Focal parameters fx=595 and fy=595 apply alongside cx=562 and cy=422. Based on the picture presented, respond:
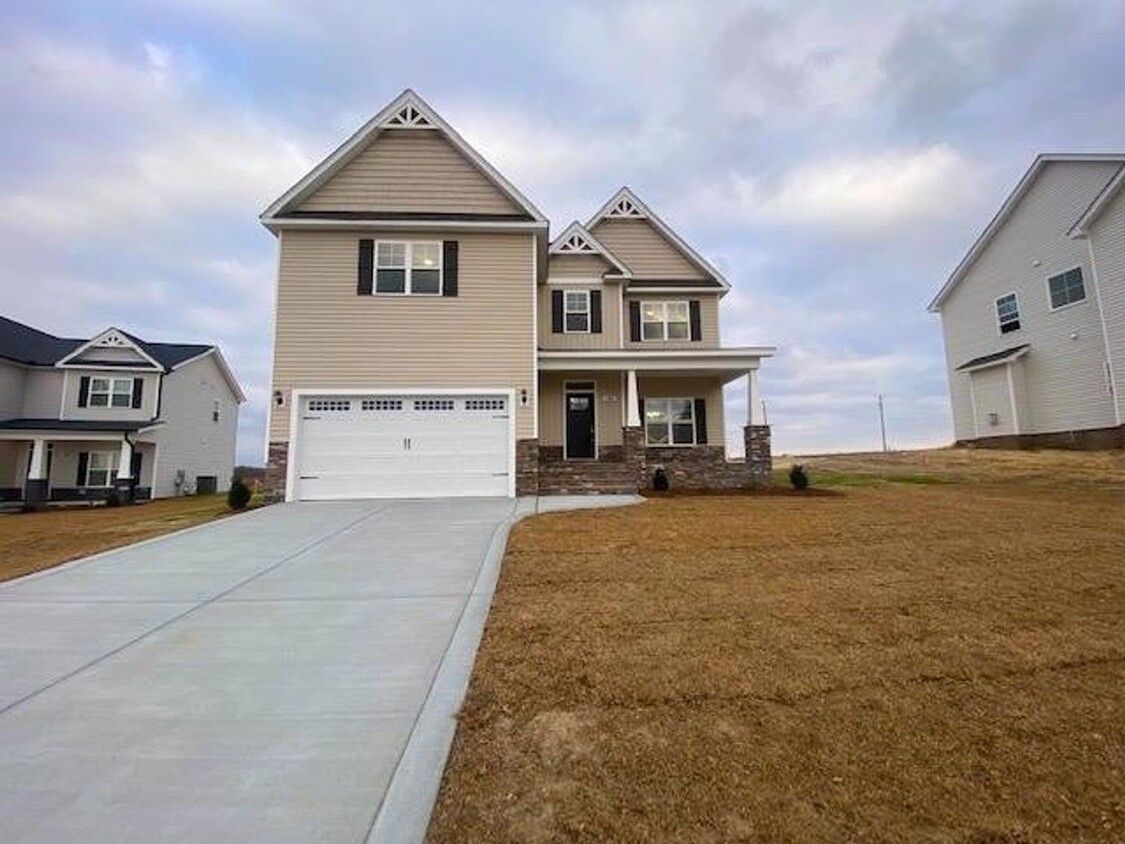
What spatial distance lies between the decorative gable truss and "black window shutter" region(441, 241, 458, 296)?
18307 mm

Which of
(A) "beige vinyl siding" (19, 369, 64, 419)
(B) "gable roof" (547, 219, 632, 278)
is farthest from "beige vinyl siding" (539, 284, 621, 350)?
(A) "beige vinyl siding" (19, 369, 64, 419)

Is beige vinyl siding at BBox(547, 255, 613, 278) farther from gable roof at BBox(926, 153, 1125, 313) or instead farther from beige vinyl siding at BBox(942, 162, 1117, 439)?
beige vinyl siding at BBox(942, 162, 1117, 439)

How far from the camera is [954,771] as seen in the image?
2766mm

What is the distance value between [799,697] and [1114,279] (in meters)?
22.2

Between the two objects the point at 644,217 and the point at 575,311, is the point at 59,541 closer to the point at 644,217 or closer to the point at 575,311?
the point at 575,311

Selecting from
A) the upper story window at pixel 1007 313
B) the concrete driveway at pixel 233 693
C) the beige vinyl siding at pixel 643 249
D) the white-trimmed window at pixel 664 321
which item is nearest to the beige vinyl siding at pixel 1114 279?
the upper story window at pixel 1007 313

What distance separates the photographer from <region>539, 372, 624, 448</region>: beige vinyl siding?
58.6ft

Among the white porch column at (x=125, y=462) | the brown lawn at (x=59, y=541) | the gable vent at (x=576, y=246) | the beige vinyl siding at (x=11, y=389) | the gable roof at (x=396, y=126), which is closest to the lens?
the brown lawn at (x=59, y=541)

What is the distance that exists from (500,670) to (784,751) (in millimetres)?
1883

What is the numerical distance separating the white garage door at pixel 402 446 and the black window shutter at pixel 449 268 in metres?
2.58

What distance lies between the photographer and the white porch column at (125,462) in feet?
77.5

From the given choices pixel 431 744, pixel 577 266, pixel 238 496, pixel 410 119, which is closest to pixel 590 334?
pixel 577 266

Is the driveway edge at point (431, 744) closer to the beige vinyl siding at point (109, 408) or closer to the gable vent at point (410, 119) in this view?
the gable vent at point (410, 119)

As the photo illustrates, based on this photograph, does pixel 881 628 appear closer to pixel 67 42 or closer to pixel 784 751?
pixel 784 751
